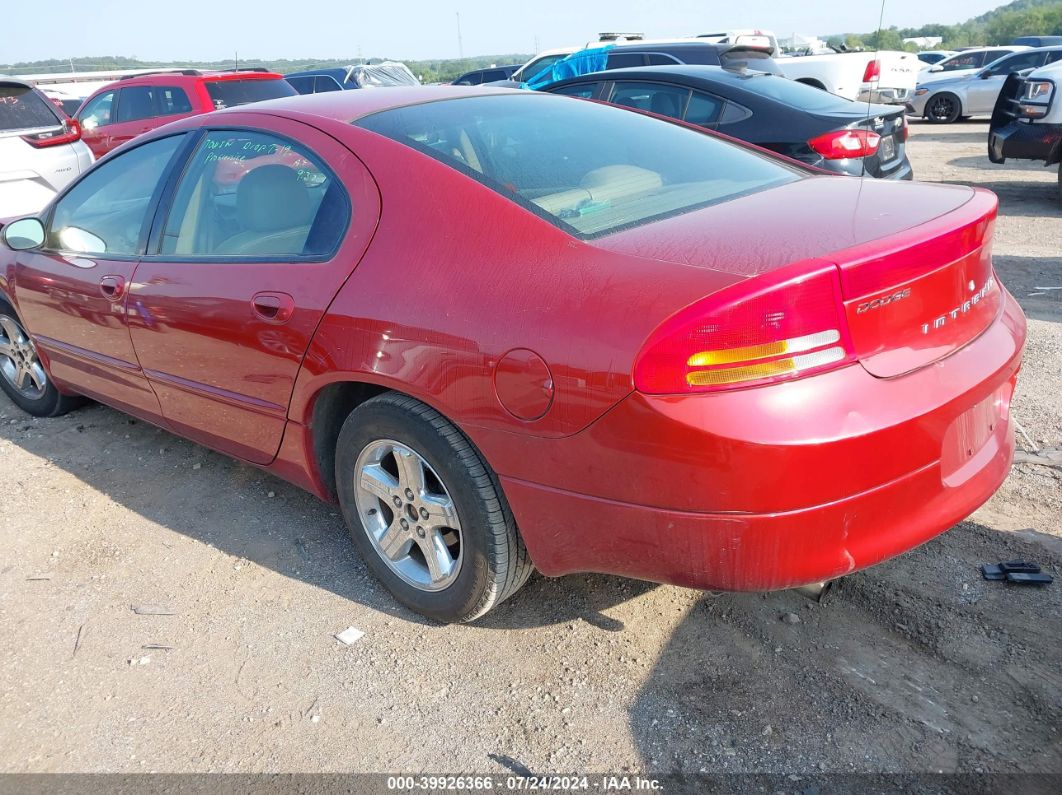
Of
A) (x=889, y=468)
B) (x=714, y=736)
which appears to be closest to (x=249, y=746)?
(x=714, y=736)

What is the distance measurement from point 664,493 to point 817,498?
33 cm

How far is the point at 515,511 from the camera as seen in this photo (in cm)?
226

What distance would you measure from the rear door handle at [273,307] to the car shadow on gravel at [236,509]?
3.06 feet

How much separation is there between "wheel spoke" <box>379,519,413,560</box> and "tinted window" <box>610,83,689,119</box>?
4690 millimetres

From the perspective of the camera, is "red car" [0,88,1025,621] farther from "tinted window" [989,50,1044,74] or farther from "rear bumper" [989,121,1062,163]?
"tinted window" [989,50,1044,74]

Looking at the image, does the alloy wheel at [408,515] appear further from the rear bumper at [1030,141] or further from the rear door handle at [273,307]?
the rear bumper at [1030,141]

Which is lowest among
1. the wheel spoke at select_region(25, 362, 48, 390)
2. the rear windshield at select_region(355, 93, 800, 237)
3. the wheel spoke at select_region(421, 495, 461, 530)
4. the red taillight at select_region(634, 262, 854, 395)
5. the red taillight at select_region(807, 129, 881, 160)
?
the wheel spoke at select_region(25, 362, 48, 390)

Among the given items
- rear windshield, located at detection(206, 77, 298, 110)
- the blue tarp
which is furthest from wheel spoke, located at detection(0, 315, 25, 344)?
the blue tarp

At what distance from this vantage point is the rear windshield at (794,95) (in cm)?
598

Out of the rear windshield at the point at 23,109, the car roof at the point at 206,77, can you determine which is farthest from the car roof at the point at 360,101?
the car roof at the point at 206,77

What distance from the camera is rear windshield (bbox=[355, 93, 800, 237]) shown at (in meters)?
2.41

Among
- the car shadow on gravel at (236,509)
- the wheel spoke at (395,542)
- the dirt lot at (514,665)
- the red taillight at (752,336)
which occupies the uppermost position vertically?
the red taillight at (752,336)

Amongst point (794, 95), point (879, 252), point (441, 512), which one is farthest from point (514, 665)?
point (794, 95)

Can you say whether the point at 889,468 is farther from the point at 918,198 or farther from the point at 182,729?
the point at 182,729
